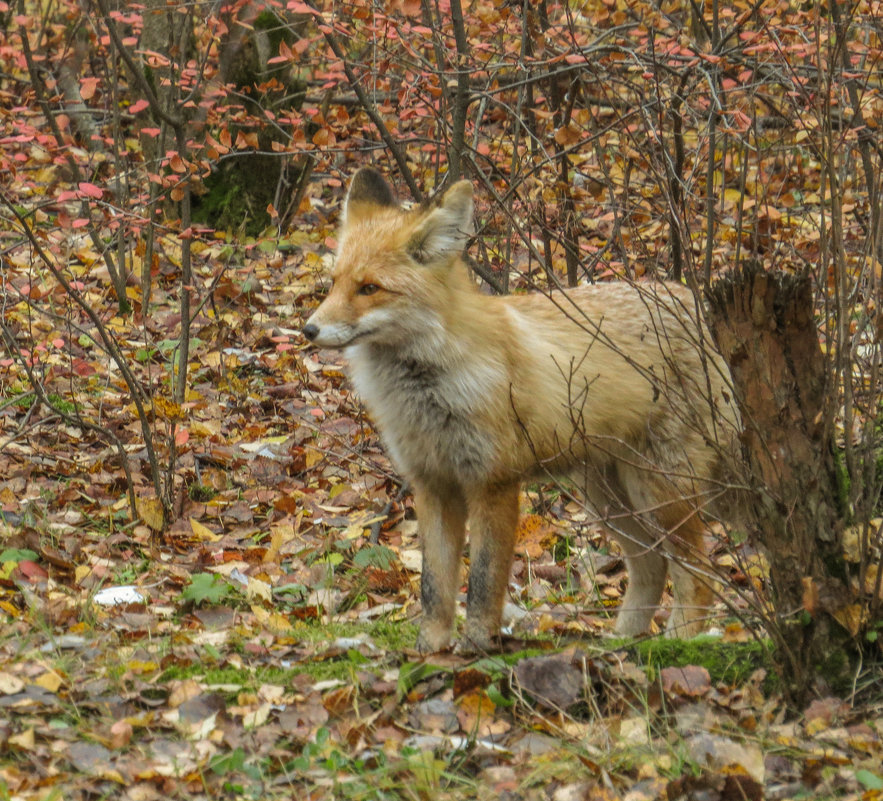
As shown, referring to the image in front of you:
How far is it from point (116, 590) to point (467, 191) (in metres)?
2.96

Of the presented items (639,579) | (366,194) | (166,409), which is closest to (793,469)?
(639,579)

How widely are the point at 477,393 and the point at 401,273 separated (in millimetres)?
692

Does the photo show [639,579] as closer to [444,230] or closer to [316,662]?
[316,662]

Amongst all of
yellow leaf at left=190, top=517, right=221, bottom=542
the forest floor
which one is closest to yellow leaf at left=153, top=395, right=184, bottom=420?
the forest floor

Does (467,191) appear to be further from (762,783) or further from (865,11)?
(865,11)

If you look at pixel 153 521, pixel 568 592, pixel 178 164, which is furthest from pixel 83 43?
pixel 568 592

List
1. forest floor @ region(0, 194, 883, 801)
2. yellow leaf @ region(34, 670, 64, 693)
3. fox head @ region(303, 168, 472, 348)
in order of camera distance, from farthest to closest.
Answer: fox head @ region(303, 168, 472, 348)
yellow leaf @ region(34, 670, 64, 693)
forest floor @ region(0, 194, 883, 801)

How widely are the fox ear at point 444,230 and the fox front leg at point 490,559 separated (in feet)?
3.93

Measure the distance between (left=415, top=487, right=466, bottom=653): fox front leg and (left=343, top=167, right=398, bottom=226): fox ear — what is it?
5.10 ft

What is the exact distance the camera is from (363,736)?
13.6ft

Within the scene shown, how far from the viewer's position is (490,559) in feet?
17.4

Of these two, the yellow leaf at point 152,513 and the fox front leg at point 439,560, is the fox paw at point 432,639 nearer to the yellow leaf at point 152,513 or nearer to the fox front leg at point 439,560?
the fox front leg at point 439,560

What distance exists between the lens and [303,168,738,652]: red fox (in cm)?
533

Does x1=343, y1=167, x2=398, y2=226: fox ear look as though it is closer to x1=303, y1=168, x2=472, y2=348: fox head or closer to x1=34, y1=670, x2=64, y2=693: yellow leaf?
x1=303, y1=168, x2=472, y2=348: fox head
